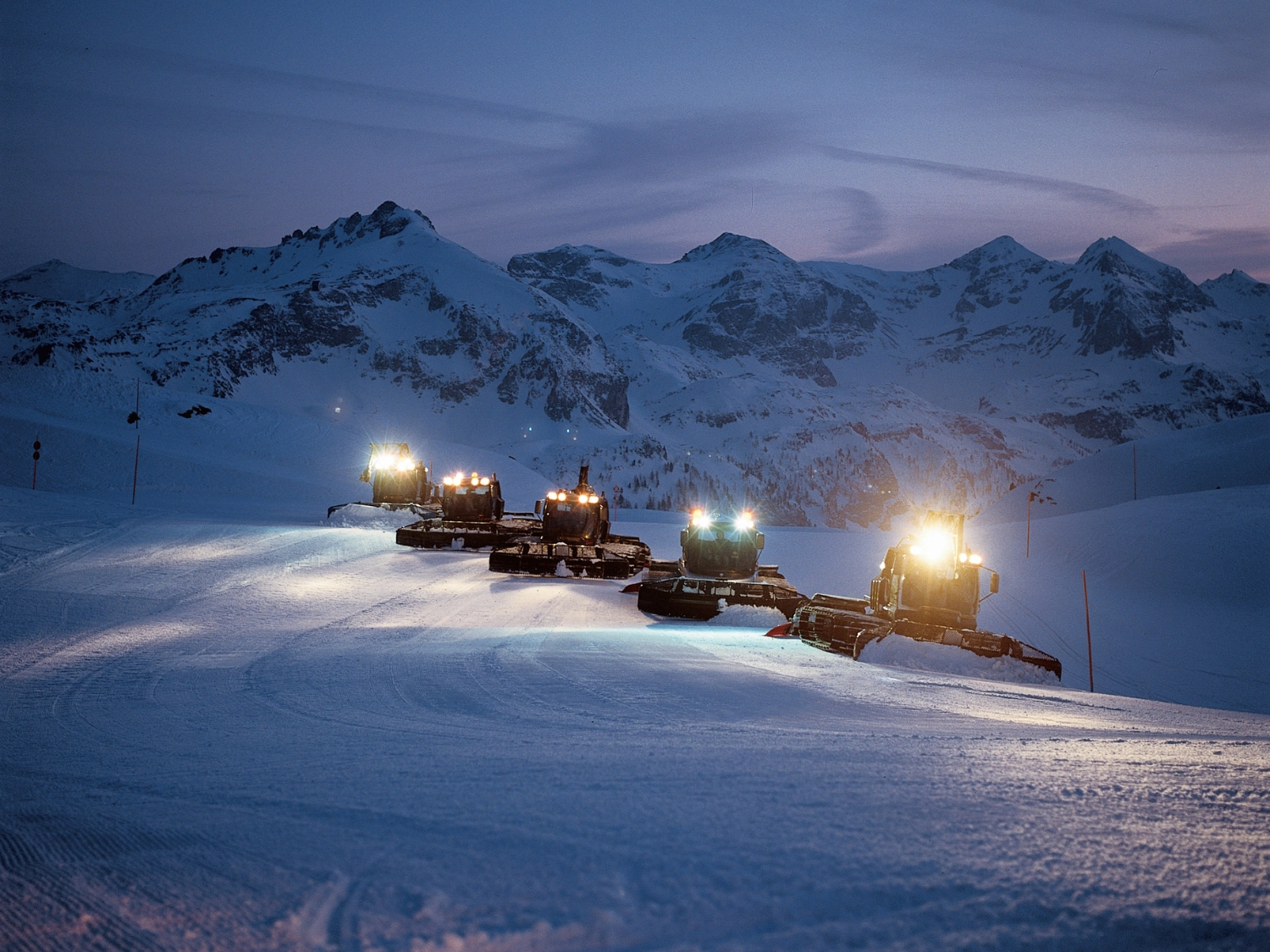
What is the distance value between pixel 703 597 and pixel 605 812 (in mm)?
12297

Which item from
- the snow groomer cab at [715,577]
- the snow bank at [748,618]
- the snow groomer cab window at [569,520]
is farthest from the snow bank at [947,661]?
the snow groomer cab window at [569,520]

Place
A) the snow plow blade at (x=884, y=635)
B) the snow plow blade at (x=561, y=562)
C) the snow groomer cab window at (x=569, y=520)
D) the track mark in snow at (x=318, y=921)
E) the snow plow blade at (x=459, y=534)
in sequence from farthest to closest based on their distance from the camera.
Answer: the snow plow blade at (x=459, y=534) < the snow groomer cab window at (x=569, y=520) < the snow plow blade at (x=561, y=562) < the snow plow blade at (x=884, y=635) < the track mark in snow at (x=318, y=921)

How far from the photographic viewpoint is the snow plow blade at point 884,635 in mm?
11938

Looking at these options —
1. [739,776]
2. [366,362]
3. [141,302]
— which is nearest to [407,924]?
[739,776]

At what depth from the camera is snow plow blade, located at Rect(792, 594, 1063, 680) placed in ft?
39.2

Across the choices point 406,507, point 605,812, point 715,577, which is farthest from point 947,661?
point 406,507

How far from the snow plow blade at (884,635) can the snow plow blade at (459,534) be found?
14388mm

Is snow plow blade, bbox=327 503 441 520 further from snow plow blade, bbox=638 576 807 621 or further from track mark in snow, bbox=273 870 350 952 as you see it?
track mark in snow, bbox=273 870 350 952

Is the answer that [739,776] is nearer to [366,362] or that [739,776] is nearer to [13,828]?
[13,828]

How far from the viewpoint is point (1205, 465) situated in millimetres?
56281

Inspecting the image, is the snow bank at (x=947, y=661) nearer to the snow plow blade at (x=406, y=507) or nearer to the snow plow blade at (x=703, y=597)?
the snow plow blade at (x=703, y=597)

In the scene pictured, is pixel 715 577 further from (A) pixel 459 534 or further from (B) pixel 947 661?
(A) pixel 459 534

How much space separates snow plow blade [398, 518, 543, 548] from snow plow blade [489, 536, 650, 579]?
4.19 metres

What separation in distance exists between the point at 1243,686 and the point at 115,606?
67.2 ft
